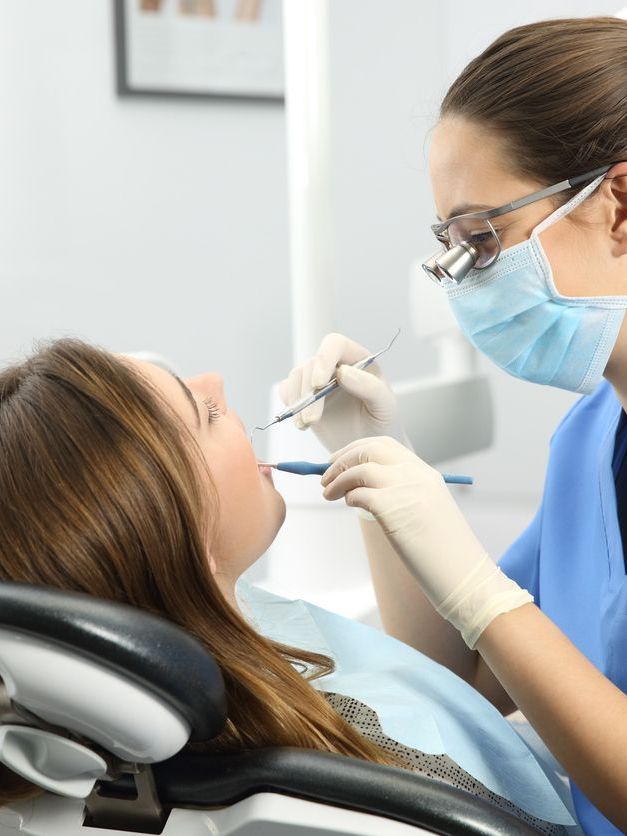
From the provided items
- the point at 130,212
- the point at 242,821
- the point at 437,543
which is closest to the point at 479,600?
the point at 437,543

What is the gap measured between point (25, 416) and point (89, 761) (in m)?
0.33

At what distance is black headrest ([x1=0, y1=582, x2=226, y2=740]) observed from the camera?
2.16 feet

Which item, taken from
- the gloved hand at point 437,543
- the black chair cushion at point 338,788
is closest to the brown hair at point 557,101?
the gloved hand at point 437,543

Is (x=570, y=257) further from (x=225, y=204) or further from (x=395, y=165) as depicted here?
(x=395, y=165)

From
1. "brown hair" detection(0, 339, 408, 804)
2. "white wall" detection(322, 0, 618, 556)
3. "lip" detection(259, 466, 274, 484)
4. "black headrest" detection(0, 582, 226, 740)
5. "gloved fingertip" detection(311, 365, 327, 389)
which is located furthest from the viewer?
"white wall" detection(322, 0, 618, 556)

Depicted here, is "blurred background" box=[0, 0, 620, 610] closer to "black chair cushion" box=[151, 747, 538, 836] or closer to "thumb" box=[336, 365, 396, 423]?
"thumb" box=[336, 365, 396, 423]

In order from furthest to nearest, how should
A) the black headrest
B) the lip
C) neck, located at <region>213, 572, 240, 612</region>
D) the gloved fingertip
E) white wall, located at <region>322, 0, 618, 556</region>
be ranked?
white wall, located at <region>322, 0, 618, 556</region>
the gloved fingertip
the lip
neck, located at <region>213, 572, 240, 612</region>
the black headrest

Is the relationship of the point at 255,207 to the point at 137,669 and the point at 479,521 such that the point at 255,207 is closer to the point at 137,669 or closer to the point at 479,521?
the point at 479,521

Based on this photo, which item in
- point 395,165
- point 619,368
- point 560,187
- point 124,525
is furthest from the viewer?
point 395,165

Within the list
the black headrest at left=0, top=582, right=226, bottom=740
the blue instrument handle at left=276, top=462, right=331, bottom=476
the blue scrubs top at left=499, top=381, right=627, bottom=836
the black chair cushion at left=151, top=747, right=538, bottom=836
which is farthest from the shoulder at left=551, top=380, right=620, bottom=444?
the black headrest at left=0, top=582, right=226, bottom=740

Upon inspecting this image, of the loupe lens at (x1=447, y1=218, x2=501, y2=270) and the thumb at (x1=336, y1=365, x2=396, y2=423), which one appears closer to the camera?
the loupe lens at (x1=447, y1=218, x2=501, y2=270)

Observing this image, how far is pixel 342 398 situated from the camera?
1.51m

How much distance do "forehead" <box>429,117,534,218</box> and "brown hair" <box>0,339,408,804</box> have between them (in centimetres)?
51

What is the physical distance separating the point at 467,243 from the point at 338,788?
76 cm
